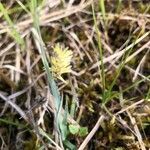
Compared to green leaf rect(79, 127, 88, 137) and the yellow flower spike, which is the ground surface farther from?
the yellow flower spike

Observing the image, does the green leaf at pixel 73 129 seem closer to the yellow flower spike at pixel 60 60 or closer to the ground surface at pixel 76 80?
the ground surface at pixel 76 80

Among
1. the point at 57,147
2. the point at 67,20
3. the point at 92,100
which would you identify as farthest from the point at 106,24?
the point at 57,147

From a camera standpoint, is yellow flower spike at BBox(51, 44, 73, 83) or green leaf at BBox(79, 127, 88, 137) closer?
yellow flower spike at BBox(51, 44, 73, 83)

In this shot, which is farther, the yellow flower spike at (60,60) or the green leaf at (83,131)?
the green leaf at (83,131)

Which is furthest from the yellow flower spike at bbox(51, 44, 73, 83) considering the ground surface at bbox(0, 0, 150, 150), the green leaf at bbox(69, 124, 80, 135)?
the green leaf at bbox(69, 124, 80, 135)

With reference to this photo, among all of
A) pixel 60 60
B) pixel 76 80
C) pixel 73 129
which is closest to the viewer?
pixel 60 60

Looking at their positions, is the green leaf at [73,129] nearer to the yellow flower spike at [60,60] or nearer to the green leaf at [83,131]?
the green leaf at [83,131]

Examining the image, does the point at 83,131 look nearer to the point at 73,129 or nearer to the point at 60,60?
the point at 73,129

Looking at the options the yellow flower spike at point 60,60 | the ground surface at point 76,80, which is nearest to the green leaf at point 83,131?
the ground surface at point 76,80

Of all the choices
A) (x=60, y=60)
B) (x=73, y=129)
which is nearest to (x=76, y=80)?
(x=73, y=129)

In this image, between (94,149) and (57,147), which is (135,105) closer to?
(94,149)

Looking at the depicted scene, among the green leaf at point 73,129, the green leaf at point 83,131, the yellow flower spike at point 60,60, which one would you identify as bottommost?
the green leaf at point 83,131

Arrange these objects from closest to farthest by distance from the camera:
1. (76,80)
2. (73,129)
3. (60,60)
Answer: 1. (60,60)
2. (73,129)
3. (76,80)

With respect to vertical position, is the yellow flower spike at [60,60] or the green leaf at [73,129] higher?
the yellow flower spike at [60,60]
